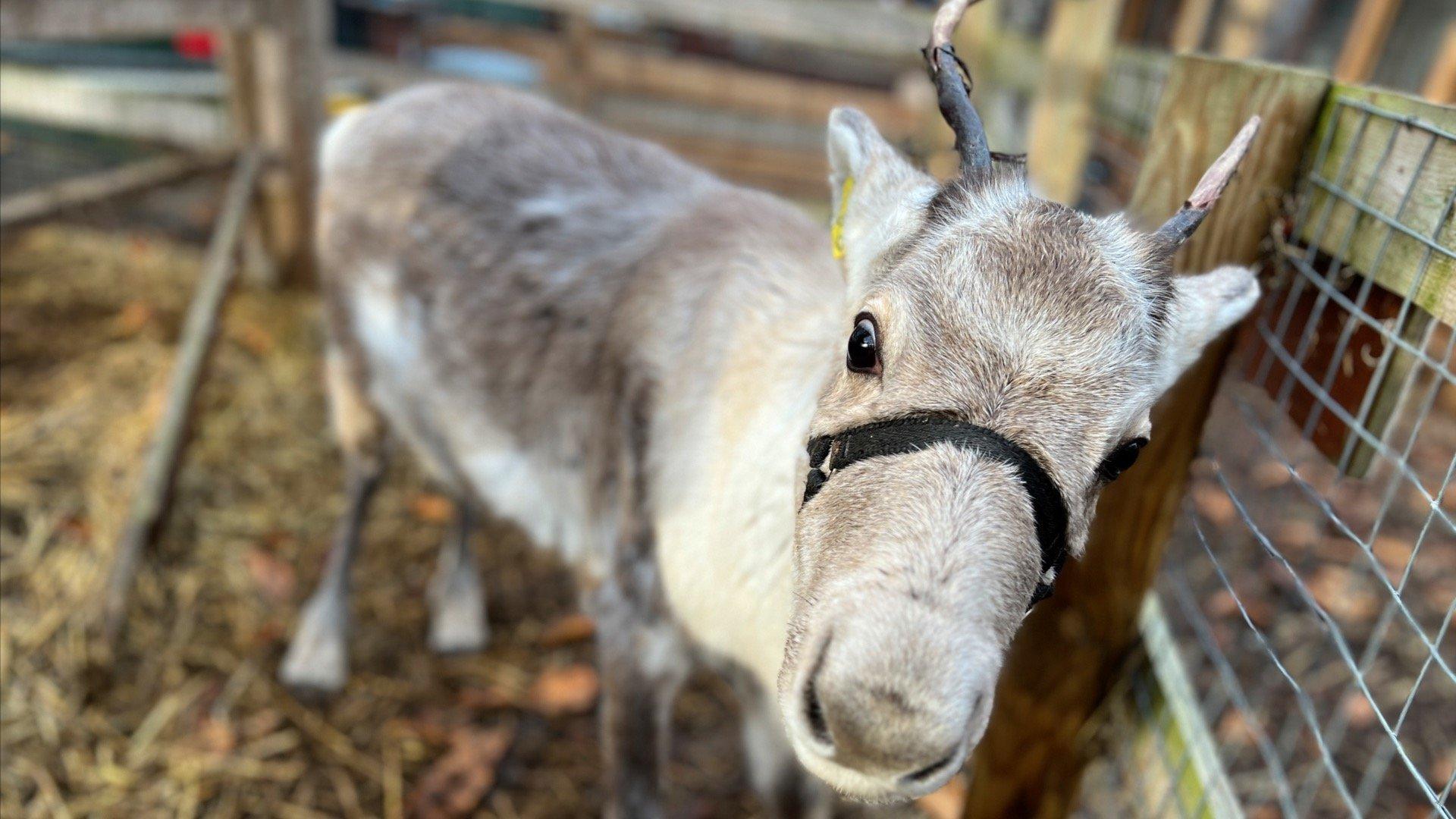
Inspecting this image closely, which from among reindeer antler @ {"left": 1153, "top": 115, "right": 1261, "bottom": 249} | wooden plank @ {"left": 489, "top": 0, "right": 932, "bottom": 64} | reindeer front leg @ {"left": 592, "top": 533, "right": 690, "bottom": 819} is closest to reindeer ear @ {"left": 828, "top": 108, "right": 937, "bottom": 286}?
reindeer antler @ {"left": 1153, "top": 115, "right": 1261, "bottom": 249}

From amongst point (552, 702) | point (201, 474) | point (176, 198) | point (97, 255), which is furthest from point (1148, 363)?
point (176, 198)

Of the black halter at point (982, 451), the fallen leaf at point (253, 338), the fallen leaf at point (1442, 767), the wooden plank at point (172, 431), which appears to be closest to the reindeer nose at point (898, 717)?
the black halter at point (982, 451)

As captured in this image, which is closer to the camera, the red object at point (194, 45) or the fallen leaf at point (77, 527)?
the fallen leaf at point (77, 527)

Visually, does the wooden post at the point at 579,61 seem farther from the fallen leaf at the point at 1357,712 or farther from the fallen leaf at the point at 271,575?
the fallen leaf at the point at 1357,712

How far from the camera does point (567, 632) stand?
3.81 metres

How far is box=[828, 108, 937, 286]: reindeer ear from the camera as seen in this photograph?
6.11ft

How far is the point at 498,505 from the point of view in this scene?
3.23 m

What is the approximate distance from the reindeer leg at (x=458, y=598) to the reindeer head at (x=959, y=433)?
7.76 feet

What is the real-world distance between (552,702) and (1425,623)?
3319mm

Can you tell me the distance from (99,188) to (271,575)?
5.98 ft

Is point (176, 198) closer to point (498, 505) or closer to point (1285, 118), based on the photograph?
point (498, 505)

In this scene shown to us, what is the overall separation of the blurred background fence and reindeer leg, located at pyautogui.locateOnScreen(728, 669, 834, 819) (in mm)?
247

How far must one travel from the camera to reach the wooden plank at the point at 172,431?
3330 mm

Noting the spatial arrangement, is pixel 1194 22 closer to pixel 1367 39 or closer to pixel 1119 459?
pixel 1367 39
